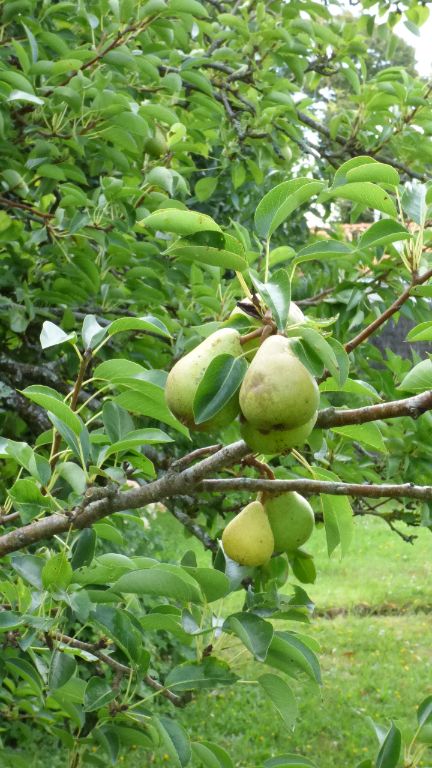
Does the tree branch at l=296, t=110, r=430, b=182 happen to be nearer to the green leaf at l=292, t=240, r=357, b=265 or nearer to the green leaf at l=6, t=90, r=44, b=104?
the green leaf at l=6, t=90, r=44, b=104

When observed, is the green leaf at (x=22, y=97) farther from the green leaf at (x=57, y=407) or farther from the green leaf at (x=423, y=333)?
the green leaf at (x=423, y=333)

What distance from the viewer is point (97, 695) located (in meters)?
1.36

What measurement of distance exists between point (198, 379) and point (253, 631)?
0.42 m

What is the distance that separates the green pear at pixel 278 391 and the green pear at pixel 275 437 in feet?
0.07

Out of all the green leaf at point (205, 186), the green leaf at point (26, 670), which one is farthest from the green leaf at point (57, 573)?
the green leaf at point (205, 186)

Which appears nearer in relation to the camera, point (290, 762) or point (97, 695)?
point (290, 762)

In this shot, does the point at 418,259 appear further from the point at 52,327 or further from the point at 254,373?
the point at 52,327

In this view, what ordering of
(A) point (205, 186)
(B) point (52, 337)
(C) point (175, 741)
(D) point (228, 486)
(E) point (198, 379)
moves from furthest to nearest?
(A) point (205, 186) < (C) point (175, 741) < (B) point (52, 337) < (D) point (228, 486) < (E) point (198, 379)

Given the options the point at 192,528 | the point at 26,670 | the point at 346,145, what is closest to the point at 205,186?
the point at 346,145

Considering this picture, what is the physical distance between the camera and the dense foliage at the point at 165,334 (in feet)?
3.53

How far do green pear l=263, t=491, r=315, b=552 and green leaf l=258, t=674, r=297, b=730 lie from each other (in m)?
0.22

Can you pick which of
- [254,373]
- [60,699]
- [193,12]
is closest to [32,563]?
[60,699]

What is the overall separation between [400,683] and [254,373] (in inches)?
197

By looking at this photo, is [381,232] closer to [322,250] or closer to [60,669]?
[322,250]
